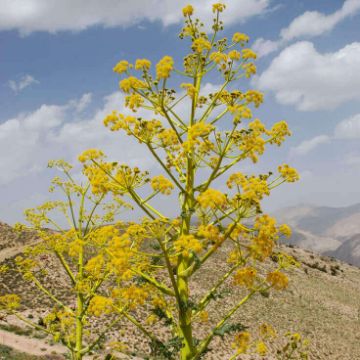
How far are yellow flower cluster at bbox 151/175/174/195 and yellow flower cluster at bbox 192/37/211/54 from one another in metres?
2.55

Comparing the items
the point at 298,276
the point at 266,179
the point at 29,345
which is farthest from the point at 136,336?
the point at 298,276

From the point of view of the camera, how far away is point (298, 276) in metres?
66.9

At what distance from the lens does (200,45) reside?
285 inches

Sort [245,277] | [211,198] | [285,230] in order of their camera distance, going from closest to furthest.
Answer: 1. [211,198]
2. [285,230]
3. [245,277]

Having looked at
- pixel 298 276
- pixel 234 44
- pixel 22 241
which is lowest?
pixel 298 276

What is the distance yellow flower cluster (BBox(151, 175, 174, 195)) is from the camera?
6.38m

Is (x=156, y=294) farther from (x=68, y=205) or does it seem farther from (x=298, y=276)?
(x=298, y=276)

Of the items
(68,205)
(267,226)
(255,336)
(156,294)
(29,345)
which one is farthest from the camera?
(255,336)

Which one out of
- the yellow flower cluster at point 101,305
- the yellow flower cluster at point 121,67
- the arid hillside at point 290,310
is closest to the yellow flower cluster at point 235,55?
the yellow flower cluster at point 121,67

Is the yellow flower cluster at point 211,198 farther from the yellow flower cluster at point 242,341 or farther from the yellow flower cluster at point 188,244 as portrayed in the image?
the yellow flower cluster at point 242,341

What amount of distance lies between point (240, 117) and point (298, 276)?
65.7 meters

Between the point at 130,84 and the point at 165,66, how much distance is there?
30.0 inches

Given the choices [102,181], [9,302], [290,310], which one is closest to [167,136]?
[102,181]

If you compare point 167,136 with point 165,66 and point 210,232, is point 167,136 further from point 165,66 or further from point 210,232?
point 210,232
